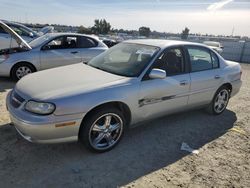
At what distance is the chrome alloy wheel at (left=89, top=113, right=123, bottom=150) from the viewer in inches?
141

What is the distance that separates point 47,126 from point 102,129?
82cm

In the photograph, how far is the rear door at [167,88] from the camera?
155 inches

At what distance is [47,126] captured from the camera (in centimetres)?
313

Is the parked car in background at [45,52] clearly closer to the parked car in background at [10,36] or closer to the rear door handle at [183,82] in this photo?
the parked car in background at [10,36]

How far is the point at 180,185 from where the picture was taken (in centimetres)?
313

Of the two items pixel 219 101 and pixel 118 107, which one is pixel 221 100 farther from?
pixel 118 107

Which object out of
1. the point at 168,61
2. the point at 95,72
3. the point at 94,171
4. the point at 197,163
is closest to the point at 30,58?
the point at 95,72

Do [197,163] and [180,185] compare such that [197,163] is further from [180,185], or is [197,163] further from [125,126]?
[125,126]

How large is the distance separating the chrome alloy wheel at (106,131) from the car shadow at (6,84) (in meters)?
3.86

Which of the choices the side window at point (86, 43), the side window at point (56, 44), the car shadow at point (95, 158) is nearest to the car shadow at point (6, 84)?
the side window at point (56, 44)

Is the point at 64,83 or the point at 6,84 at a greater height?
the point at 64,83

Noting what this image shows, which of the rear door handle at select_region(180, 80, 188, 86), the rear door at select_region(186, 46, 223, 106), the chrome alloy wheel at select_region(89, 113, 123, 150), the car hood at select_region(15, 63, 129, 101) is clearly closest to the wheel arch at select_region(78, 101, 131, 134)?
the chrome alloy wheel at select_region(89, 113, 123, 150)

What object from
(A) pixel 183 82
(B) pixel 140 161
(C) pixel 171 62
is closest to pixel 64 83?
(B) pixel 140 161

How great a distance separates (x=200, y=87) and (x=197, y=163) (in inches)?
64.3
